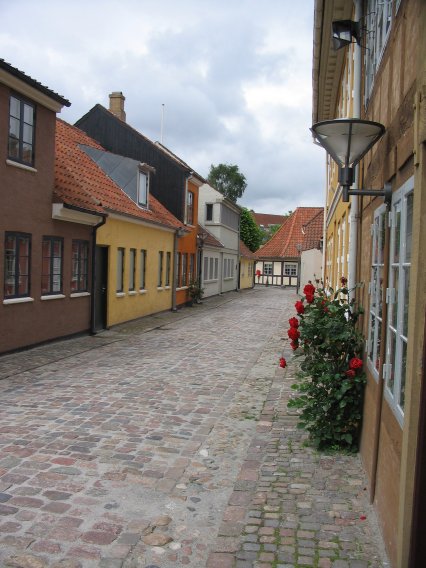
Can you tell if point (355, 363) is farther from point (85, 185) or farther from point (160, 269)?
point (160, 269)

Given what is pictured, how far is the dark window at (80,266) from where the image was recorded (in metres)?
13.4

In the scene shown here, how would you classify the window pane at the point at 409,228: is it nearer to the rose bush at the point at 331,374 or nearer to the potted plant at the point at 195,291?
the rose bush at the point at 331,374

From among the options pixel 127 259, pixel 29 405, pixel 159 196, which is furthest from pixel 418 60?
pixel 159 196

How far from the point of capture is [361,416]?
5594 mm

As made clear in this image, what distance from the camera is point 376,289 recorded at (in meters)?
4.74

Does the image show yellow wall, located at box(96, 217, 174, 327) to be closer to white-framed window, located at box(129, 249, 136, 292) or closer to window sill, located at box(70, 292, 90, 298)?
white-framed window, located at box(129, 249, 136, 292)

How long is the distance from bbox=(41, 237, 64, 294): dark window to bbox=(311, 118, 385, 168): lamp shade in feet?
27.4

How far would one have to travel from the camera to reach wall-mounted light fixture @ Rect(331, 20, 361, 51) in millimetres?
6234

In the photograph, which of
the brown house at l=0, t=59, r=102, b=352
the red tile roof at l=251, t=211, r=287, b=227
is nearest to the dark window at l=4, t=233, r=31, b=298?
the brown house at l=0, t=59, r=102, b=352

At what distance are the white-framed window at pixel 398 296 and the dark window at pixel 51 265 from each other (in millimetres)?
9297

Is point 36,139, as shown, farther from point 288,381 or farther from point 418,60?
point 418,60

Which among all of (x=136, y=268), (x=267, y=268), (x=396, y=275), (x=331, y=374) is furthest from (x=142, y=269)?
(x=267, y=268)

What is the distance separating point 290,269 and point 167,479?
50216mm

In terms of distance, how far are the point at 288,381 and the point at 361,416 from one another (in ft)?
12.9
